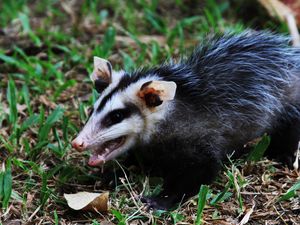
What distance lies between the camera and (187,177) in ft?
13.1

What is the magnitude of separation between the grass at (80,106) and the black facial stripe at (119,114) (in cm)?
42

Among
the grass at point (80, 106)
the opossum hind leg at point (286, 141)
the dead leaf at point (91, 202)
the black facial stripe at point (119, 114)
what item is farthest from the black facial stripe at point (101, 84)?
the opossum hind leg at point (286, 141)

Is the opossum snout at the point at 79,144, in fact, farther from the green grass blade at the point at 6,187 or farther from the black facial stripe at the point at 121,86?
the green grass blade at the point at 6,187

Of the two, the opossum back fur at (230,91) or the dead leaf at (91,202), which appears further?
the opossum back fur at (230,91)

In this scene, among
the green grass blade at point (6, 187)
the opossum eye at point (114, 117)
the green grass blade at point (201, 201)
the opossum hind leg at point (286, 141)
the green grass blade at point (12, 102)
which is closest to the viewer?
the green grass blade at point (201, 201)

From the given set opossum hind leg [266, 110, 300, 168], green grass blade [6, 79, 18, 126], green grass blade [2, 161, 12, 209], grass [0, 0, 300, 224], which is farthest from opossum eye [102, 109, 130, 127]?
opossum hind leg [266, 110, 300, 168]

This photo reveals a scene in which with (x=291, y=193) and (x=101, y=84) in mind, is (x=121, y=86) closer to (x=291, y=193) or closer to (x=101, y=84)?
(x=101, y=84)

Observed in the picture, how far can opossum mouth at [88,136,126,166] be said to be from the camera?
405cm

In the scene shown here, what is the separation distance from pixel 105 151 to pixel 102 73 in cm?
55

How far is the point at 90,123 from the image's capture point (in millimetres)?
3994

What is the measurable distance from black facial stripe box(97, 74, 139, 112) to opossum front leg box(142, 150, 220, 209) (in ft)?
1.90

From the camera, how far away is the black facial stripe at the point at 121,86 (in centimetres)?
406

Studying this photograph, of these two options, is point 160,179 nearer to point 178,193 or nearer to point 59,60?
point 178,193

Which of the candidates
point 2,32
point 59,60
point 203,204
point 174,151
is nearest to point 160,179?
point 174,151
